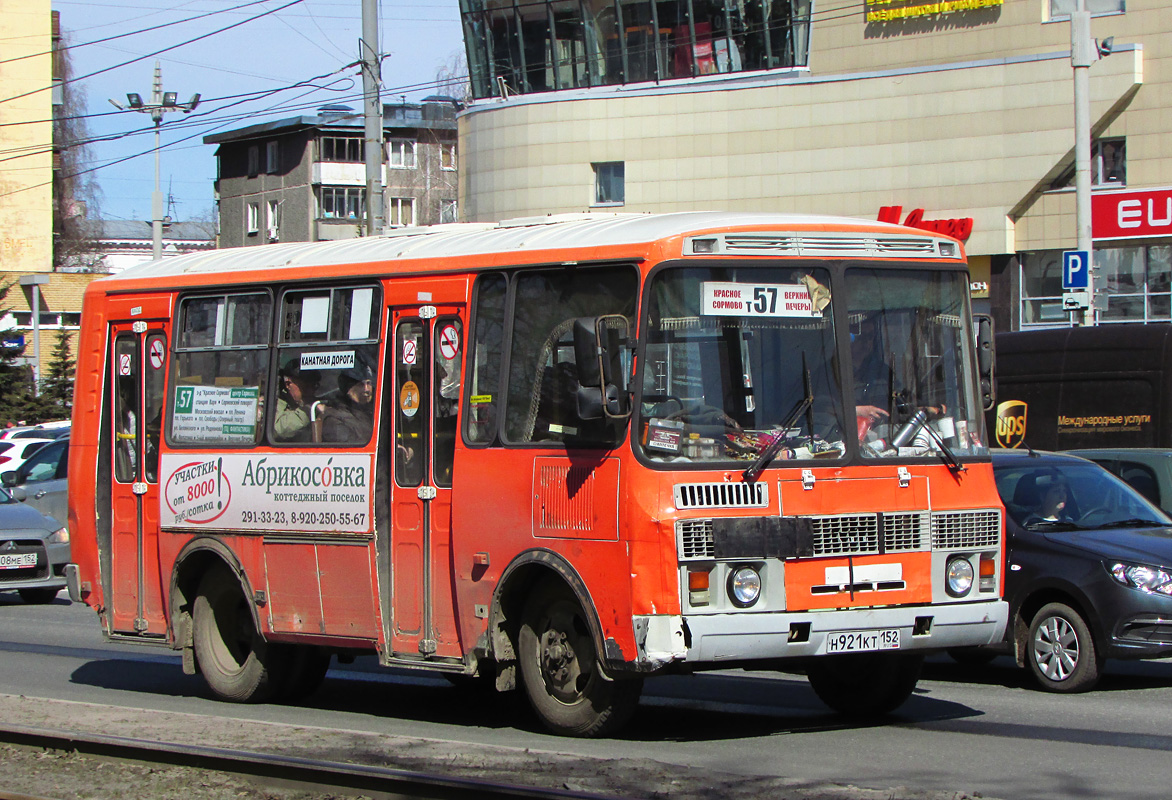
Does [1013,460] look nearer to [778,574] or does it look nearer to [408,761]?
[778,574]

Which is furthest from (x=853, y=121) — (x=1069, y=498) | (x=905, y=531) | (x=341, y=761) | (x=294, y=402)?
(x=341, y=761)

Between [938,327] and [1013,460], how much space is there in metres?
3.44

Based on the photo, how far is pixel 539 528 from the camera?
8711mm

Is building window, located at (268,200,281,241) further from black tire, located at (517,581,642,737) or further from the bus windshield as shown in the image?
the bus windshield

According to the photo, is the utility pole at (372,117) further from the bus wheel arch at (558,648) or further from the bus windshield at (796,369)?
the bus windshield at (796,369)

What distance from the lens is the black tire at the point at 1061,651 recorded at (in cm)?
1073

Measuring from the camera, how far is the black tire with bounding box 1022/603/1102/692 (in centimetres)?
1073

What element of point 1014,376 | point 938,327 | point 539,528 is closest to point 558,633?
point 539,528

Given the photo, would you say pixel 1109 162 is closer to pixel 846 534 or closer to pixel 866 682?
pixel 866 682

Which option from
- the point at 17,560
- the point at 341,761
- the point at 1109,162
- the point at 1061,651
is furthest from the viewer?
the point at 1109,162

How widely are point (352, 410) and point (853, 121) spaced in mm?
29259

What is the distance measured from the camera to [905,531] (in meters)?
8.51

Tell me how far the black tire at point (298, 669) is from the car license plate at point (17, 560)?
8.59 meters

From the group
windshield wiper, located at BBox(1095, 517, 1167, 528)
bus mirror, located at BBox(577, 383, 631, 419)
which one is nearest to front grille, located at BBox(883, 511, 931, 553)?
bus mirror, located at BBox(577, 383, 631, 419)
